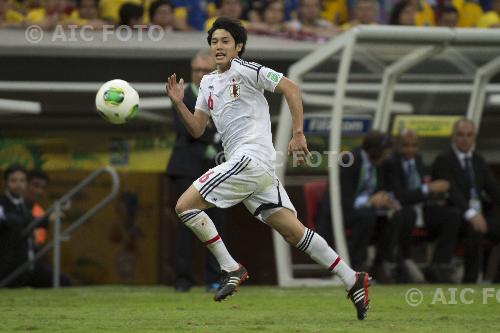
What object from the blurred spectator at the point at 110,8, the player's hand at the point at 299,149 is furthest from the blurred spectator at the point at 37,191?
the player's hand at the point at 299,149

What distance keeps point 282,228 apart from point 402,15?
7158mm

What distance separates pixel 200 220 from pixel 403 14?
7231mm

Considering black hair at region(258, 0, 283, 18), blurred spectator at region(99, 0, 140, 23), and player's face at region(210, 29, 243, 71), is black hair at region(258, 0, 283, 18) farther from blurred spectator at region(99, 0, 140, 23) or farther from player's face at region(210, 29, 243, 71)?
player's face at region(210, 29, 243, 71)

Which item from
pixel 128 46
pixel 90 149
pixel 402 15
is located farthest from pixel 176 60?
pixel 402 15

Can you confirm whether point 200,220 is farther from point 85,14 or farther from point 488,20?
point 488,20

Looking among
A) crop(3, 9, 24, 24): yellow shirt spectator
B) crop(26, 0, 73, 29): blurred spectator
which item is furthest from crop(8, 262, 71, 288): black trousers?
crop(3, 9, 24, 24): yellow shirt spectator

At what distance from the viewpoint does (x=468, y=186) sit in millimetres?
13969

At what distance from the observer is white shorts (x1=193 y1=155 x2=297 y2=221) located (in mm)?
8617

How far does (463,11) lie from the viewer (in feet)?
56.1

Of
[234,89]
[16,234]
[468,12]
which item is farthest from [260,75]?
[468,12]

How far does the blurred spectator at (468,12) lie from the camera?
16859 millimetres

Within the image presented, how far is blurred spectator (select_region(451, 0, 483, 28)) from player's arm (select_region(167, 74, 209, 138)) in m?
8.59

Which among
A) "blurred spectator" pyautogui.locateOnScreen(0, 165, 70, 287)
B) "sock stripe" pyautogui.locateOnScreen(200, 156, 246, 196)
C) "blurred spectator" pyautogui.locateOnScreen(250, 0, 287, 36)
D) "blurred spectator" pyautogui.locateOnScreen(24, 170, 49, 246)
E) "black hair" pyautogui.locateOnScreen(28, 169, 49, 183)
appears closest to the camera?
"sock stripe" pyautogui.locateOnScreen(200, 156, 246, 196)

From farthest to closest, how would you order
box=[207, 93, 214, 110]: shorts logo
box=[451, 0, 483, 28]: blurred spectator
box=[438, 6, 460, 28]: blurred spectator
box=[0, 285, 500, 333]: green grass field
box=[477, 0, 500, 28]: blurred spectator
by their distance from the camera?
box=[451, 0, 483, 28]: blurred spectator, box=[477, 0, 500, 28]: blurred spectator, box=[438, 6, 460, 28]: blurred spectator, box=[207, 93, 214, 110]: shorts logo, box=[0, 285, 500, 333]: green grass field
